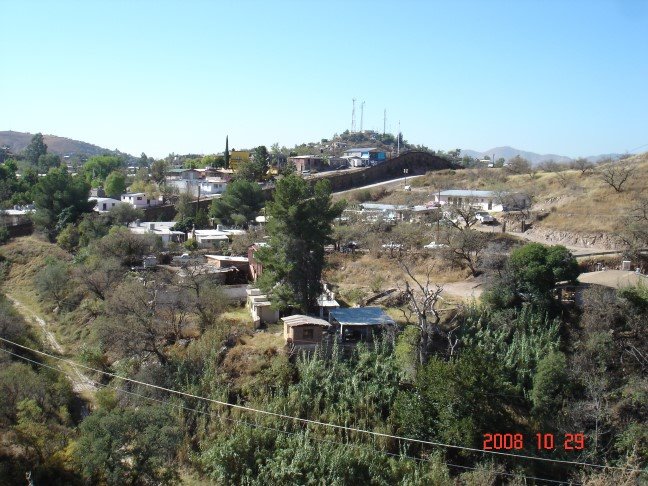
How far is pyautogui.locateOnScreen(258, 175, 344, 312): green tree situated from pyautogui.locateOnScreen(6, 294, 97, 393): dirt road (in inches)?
219

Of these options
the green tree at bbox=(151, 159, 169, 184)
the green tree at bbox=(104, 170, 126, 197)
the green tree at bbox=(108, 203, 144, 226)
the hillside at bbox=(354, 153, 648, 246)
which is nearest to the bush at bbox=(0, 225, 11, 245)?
the green tree at bbox=(108, 203, 144, 226)

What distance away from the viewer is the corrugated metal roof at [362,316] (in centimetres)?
1555

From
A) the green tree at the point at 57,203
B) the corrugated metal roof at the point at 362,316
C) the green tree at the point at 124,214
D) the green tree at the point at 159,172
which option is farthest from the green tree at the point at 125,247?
the green tree at the point at 159,172

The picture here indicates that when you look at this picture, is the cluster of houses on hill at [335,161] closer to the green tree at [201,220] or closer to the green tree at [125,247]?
the green tree at [201,220]

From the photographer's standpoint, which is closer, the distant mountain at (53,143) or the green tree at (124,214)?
the green tree at (124,214)

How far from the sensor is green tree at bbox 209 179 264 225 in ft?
99.4

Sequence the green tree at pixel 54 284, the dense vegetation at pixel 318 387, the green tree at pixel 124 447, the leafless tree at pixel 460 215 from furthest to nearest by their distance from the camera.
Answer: the leafless tree at pixel 460 215 < the green tree at pixel 54 284 < the dense vegetation at pixel 318 387 < the green tree at pixel 124 447

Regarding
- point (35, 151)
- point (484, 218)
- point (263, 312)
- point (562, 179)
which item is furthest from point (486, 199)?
point (35, 151)

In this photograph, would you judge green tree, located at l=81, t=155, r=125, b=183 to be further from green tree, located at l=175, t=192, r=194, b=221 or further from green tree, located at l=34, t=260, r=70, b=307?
green tree, located at l=34, t=260, r=70, b=307

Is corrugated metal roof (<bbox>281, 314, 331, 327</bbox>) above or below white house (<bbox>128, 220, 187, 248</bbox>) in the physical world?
below

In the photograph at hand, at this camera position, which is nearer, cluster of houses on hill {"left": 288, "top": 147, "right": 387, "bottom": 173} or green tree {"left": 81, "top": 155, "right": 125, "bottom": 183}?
cluster of houses on hill {"left": 288, "top": 147, "right": 387, "bottom": 173}

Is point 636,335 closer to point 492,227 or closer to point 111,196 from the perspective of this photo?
point 492,227

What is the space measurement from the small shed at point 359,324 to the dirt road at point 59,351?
688 cm

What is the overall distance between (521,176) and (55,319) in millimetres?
28392
